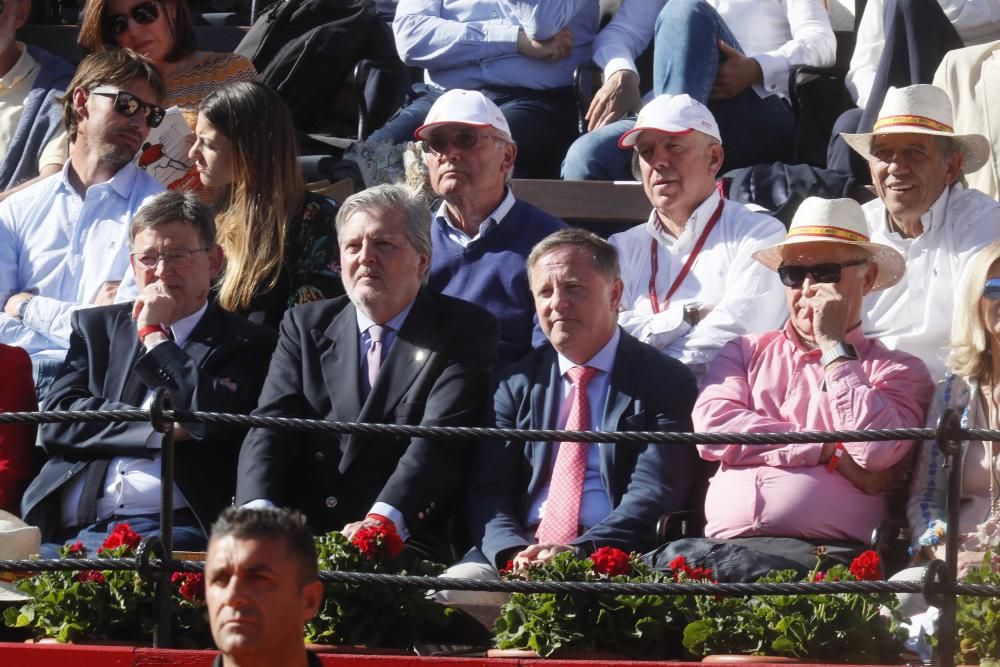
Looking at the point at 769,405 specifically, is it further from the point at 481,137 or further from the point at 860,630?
the point at 481,137

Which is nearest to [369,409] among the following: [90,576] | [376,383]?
[376,383]

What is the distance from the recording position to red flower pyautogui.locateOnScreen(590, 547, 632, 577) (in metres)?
5.06

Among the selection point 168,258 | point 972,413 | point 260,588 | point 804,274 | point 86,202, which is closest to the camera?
point 260,588

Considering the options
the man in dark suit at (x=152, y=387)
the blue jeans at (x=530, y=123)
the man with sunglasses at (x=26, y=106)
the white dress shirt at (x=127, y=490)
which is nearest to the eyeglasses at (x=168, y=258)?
the man in dark suit at (x=152, y=387)

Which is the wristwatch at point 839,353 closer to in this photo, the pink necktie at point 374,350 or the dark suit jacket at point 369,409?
the dark suit jacket at point 369,409

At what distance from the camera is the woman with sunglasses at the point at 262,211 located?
689 centimetres

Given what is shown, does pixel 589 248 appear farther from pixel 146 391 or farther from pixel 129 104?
pixel 129 104

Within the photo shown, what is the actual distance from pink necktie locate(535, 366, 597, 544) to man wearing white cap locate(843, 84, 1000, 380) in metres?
1.31

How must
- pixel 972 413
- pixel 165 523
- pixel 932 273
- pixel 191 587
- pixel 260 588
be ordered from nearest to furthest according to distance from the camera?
1. pixel 260 588
2. pixel 165 523
3. pixel 191 587
4. pixel 972 413
5. pixel 932 273

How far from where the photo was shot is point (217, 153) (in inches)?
283

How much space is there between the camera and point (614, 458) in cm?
598

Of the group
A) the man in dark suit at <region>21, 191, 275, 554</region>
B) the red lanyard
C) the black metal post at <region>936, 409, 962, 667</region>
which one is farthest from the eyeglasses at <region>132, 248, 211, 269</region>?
the black metal post at <region>936, 409, 962, 667</region>

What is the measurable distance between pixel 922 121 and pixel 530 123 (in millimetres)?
2059

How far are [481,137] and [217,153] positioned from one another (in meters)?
1.01
